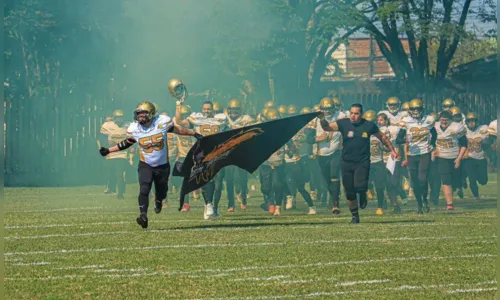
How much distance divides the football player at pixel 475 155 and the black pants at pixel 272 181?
568cm

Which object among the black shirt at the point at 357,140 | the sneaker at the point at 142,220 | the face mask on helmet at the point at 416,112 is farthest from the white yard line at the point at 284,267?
the face mask on helmet at the point at 416,112

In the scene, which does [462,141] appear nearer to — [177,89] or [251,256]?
[177,89]

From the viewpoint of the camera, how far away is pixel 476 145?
25.4 meters

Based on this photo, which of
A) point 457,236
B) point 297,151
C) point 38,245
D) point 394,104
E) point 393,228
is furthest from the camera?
point 394,104

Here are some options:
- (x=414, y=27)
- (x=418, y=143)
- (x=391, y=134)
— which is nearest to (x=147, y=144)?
(x=418, y=143)

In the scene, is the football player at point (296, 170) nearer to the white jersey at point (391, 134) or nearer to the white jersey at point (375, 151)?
the white jersey at point (375, 151)

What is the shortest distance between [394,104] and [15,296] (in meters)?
13.9

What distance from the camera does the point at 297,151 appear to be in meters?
21.2

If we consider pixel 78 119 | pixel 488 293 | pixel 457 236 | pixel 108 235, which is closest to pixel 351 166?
pixel 457 236

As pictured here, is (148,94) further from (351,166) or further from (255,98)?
(351,166)

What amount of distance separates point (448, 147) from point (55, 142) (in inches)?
577

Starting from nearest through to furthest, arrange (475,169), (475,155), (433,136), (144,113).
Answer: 1. (144,113)
2. (433,136)
3. (475,169)
4. (475,155)

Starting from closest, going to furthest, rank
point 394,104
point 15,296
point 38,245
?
point 15,296 < point 38,245 < point 394,104

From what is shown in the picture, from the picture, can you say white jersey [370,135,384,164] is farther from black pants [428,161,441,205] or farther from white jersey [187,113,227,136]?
white jersey [187,113,227,136]
